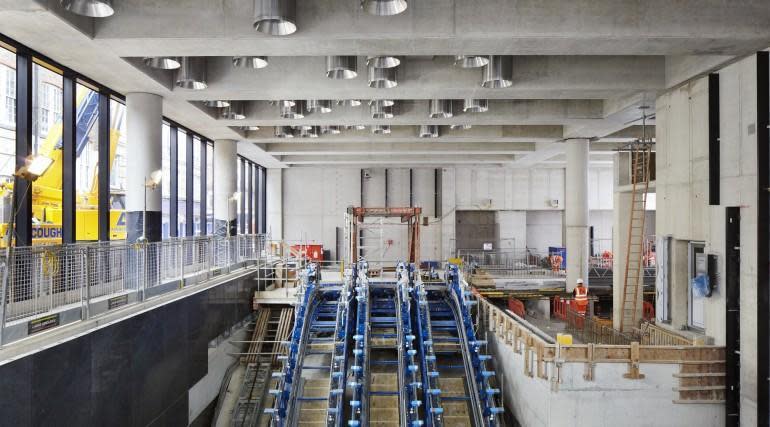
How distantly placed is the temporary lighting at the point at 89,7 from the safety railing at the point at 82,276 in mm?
3385

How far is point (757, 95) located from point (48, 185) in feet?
44.3

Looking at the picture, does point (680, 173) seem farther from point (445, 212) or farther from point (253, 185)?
point (253, 185)

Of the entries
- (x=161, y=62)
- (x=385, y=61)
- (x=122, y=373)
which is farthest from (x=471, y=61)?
(x=122, y=373)

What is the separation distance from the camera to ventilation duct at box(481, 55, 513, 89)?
35.9 ft

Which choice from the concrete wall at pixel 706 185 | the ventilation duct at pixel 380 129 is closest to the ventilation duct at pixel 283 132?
the ventilation duct at pixel 380 129

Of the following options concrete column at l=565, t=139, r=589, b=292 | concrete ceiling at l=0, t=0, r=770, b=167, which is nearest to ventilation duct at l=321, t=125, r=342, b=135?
concrete ceiling at l=0, t=0, r=770, b=167

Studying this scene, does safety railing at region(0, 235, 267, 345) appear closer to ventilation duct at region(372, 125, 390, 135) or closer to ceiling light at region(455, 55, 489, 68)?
ceiling light at region(455, 55, 489, 68)

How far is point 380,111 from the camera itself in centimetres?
1461

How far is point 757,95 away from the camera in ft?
27.9

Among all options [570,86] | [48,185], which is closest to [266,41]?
[48,185]

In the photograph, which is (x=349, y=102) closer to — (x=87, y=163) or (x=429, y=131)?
(x=429, y=131)

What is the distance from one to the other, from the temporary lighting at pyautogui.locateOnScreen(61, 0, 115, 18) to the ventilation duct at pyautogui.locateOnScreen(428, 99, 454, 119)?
8.80 m

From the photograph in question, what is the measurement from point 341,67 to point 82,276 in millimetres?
6010

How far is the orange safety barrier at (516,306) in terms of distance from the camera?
19.3 m
